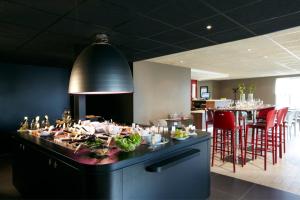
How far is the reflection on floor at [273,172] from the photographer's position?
3.47 meters

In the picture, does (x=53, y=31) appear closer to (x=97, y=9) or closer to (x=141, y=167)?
(x=97, y=9)

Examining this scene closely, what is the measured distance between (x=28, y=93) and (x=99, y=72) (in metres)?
3.99

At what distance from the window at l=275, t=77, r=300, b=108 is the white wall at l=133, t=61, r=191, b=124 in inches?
303

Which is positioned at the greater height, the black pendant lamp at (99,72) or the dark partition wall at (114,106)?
the black pendant lamp at (99,72)

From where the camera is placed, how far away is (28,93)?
5.56m

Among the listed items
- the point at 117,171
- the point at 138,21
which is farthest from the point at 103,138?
the point at 138,21

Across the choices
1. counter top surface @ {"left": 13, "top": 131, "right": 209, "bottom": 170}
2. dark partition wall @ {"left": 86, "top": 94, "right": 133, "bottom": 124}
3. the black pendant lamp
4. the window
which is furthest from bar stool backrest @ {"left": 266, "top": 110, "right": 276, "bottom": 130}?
the window

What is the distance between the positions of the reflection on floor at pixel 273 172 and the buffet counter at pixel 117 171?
1394mm

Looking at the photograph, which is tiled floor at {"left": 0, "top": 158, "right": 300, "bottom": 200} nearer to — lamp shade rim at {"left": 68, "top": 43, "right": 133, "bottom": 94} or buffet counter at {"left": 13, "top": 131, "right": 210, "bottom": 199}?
buffet counter at {"left": 13, "top": 131, "right": 210, "bottom": 199}

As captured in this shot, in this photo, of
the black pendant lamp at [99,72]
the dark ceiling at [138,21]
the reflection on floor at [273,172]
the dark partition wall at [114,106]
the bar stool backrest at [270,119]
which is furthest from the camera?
the dark partition wall at [114,106]

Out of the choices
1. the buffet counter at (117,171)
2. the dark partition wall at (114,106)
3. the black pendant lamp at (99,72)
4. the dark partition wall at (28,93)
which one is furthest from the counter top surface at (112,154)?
the dark partition wall at (114,106)

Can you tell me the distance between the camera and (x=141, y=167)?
1.96 metres

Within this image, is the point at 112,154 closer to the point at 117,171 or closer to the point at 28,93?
the point at 117,171

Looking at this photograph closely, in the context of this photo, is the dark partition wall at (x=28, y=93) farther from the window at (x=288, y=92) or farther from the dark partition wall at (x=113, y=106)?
the window at (x=288, y=92)
